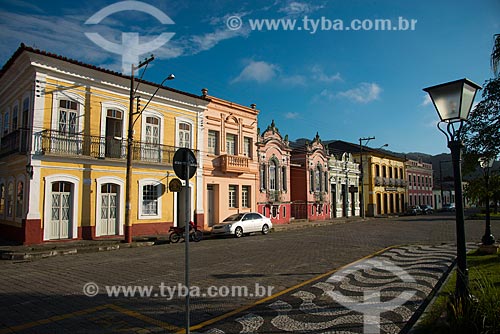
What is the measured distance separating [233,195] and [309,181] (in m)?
10.7

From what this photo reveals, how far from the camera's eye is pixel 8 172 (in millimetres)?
18359

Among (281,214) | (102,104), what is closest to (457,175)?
(102,104)

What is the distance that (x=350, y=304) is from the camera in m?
6.30

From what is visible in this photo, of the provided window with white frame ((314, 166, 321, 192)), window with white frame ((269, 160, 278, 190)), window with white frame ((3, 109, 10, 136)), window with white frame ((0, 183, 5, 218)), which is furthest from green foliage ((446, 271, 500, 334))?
window with white frame ((314, 166, 321, 192))

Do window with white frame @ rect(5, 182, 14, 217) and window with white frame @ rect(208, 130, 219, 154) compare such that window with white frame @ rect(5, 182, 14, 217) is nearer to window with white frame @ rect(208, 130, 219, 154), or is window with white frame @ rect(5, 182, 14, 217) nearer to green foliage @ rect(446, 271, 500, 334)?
window with white frame @ rect(208, 130, 219, 154)

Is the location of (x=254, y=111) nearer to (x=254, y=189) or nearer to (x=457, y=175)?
(x=254, y=189)

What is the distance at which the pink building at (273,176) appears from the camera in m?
28.4

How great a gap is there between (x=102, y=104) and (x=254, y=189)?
13061 millimetres

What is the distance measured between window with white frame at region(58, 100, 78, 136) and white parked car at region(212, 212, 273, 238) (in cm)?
903

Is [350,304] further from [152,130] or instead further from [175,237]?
[152,130]

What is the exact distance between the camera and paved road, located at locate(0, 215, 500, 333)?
5.56 m

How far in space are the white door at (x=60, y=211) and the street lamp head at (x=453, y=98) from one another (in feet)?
53.2

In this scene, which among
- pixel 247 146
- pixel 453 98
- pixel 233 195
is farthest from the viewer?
pixel 247 146

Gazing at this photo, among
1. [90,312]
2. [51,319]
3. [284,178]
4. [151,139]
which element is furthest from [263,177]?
[51,319]
